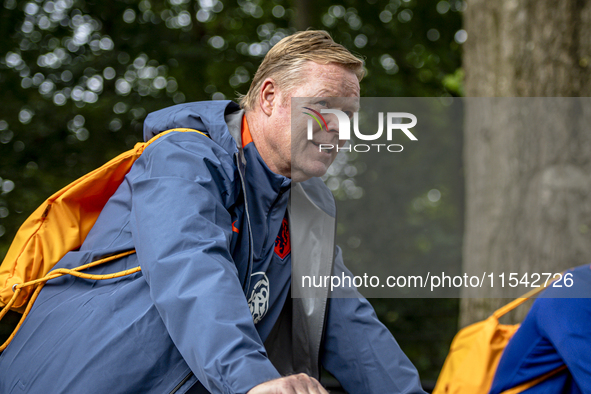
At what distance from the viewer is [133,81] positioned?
19.6 ft

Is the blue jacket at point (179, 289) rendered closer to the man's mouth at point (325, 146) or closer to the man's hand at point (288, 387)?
the man's hand at point (288, 387)

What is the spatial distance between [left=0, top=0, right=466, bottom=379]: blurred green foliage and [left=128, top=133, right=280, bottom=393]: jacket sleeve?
3.26 metres

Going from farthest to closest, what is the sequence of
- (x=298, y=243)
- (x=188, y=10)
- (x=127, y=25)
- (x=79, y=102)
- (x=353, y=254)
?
(x=188, y=10)
(x=127, y=25)
(x=79, y=102)
(x=353, y=254)
(x=298, y=243)

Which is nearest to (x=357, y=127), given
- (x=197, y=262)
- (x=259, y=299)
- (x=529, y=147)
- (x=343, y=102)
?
(x=343, y=102)

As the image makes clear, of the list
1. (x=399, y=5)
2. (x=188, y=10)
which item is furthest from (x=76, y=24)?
(x=399, y=5)

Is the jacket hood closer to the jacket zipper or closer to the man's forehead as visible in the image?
the man's forehead

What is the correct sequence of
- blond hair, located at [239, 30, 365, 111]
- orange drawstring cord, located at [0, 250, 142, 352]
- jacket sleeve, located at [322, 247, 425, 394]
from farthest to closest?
jacket sleeve, located at [322, 247, 425, 394] < blond hair, located at [239, 30, 365, 111] < orange drawstring cord, located at [0, 250, 142, 352]

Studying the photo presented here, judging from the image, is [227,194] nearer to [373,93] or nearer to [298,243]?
[298,243]

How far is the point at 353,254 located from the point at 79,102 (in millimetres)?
4427

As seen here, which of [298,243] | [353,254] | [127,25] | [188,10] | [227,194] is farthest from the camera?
[188,10]

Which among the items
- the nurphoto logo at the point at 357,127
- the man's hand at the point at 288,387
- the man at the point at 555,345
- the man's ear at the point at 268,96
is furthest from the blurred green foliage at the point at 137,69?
the man's hand at the point at 288,387

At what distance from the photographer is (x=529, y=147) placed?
11.0 feet

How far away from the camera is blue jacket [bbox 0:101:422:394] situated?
1.14 meters

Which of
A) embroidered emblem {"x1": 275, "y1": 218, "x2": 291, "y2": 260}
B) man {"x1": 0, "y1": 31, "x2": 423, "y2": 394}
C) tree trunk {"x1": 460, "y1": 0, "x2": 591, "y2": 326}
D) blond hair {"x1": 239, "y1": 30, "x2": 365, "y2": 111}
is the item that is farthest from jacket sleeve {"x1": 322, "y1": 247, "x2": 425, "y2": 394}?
tree trunk {"x1": 460, "y1": 0, "x2": 591, "y2": 326}
